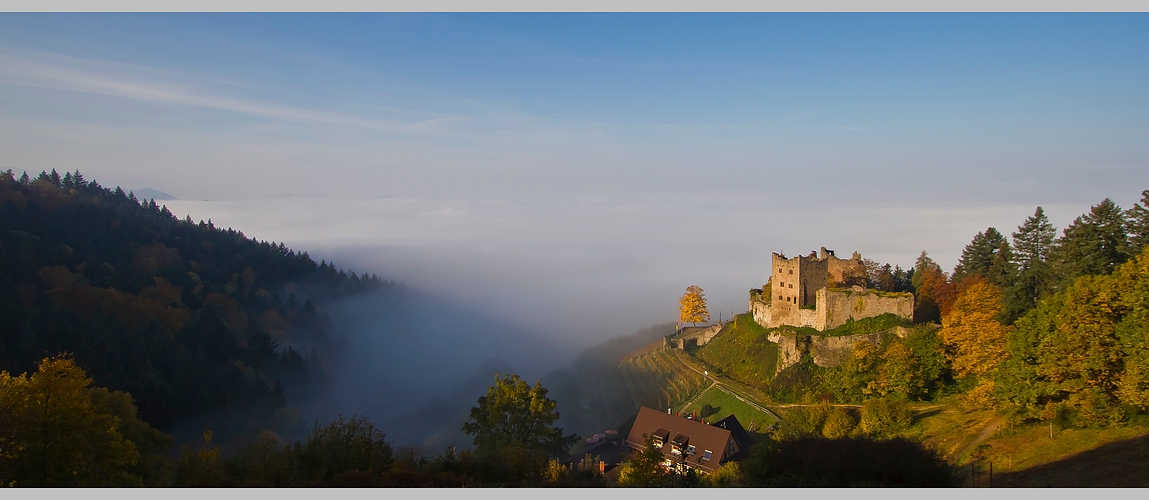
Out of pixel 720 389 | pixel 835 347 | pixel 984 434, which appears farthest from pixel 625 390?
pixel 984 434

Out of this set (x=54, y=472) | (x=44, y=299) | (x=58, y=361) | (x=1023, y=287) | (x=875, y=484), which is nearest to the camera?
(x=875, y=484)

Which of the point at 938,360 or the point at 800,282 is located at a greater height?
the point at 800,282

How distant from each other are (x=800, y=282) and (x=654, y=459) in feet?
97.8

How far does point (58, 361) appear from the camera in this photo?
22531mm

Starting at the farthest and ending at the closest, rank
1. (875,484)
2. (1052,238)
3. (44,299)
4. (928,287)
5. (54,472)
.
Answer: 1. (44,299)
2. (928,287)
3. (1052,238)
4. (54,472)
5. (875,484)

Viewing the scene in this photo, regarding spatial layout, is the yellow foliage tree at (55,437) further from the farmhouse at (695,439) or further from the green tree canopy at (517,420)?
the farmhouse at (695,439)

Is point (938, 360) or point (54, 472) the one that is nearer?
point (54, 472)

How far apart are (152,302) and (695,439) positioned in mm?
58559

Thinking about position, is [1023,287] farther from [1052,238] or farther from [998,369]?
[998,369]

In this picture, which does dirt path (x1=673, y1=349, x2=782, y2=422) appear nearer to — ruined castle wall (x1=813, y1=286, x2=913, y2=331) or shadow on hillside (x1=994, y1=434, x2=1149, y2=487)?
ruined castle wall (x1=813, y1=286, x2=913, y2=331)

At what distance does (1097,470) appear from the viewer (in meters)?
21.2

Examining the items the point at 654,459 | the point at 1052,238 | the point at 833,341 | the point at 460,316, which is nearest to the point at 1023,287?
the point at 1052,238

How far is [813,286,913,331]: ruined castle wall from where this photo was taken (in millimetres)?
43094

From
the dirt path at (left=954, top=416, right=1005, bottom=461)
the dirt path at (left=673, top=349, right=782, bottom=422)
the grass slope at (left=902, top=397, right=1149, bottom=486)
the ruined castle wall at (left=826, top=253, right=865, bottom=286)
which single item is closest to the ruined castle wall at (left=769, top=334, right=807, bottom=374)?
the dirt path at (left=673, top=349, right=782, bottom=422)
